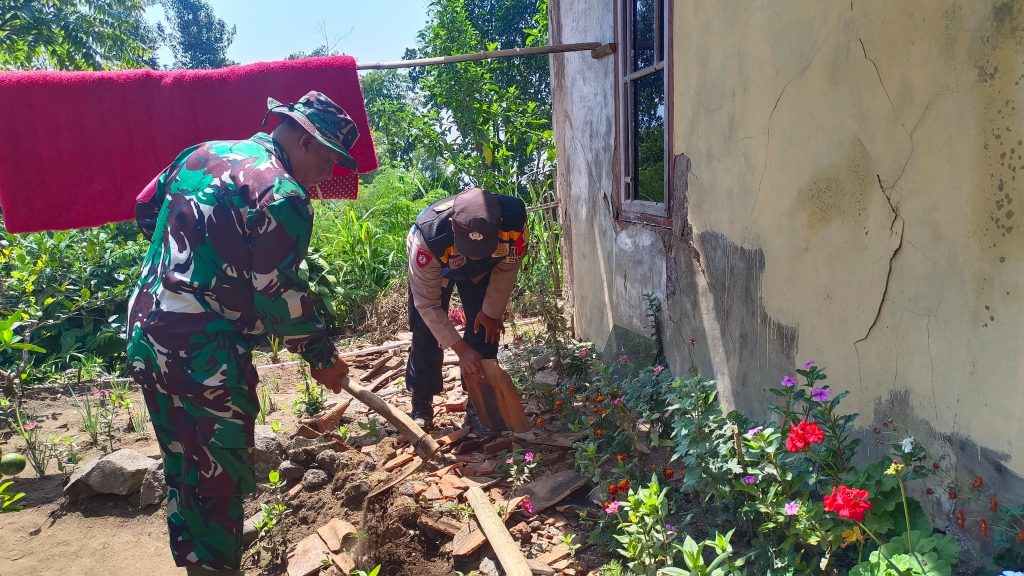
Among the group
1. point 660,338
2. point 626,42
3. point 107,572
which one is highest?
point 626,42

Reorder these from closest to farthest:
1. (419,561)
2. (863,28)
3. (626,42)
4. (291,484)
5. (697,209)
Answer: (863,28)
(419,561)
(697,209)
(291,484)
(626,42)

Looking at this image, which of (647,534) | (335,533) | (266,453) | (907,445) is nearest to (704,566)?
(647,534)

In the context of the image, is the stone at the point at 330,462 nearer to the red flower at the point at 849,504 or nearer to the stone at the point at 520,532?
the stone at the point at 520,532

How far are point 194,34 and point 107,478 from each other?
116 ft

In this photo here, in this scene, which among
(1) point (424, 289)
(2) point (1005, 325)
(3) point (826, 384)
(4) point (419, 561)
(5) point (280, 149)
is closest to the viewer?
(2) point (1005, 325)

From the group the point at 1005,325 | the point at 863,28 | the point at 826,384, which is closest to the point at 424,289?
the point at 826,384

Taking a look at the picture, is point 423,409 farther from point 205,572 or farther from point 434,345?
point 205,572

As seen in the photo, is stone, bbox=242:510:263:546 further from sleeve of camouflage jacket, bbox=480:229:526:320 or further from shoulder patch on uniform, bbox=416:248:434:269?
sleeve of camouflage jacket, bbox=480:229:526:320

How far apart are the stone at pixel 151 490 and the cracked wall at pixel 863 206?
292 cm

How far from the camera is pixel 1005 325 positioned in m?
1.69

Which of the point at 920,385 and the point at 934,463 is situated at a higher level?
the point at 920,385

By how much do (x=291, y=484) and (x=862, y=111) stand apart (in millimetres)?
3326

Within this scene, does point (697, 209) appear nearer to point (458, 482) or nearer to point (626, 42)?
point (626, 42)

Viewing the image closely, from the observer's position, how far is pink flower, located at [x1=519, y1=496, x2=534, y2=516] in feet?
10.5
